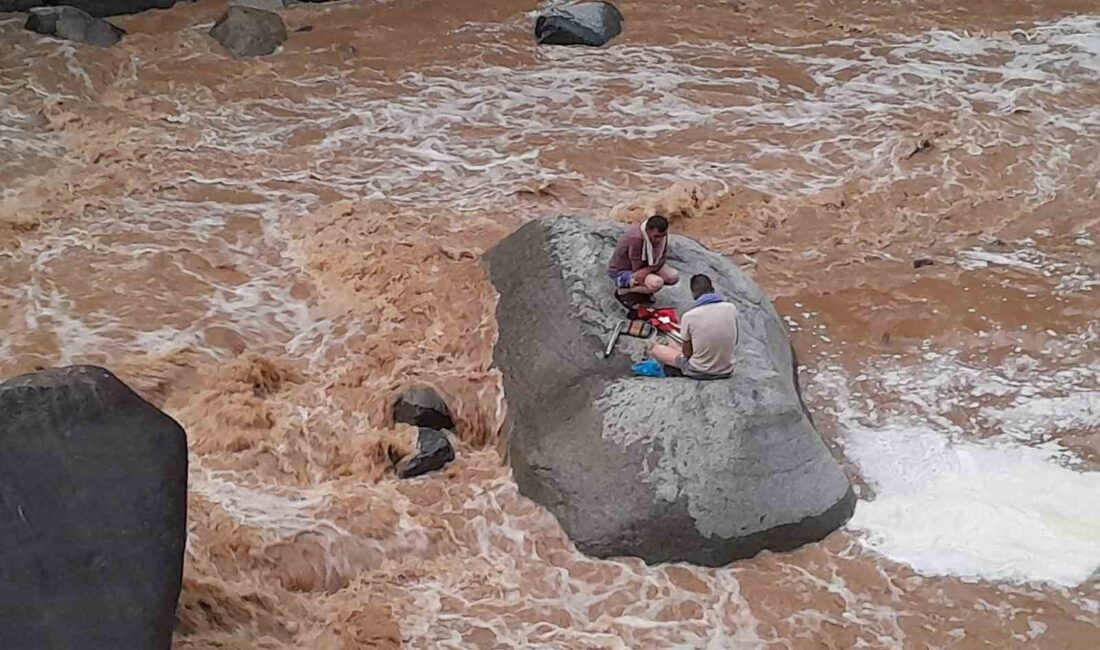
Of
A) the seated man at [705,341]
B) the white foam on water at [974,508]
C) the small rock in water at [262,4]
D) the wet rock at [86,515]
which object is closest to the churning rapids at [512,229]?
the white foam on water at [974,508]

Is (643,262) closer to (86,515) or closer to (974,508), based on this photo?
(974,508)

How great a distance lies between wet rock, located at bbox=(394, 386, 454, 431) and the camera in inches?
278

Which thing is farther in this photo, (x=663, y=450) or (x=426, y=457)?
(x=426, y=457)

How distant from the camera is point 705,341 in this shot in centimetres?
626

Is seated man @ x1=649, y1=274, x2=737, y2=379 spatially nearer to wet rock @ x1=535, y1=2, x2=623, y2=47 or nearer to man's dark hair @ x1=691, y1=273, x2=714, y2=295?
man's dark hair @ x1=691, y1=273, x2=714, y2=295

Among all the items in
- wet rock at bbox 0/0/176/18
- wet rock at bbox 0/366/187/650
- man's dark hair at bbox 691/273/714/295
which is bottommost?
wet rock at bbox 0/366/187/650

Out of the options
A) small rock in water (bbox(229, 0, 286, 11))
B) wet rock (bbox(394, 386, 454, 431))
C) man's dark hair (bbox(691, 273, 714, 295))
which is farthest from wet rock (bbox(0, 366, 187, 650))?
small rock in water (bbox(229, 0, 286, 11))

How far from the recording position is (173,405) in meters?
7.23

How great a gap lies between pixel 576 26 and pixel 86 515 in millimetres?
8615

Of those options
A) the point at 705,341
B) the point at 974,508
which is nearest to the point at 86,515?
the point at 705,341

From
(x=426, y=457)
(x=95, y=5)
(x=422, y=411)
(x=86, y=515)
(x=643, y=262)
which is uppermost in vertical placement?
(x=95, y=5)

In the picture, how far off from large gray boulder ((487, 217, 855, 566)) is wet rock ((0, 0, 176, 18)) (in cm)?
768

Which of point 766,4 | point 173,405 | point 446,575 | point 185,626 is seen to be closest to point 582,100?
point 766,4

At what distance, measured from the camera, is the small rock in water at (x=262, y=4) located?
41.8 ft
